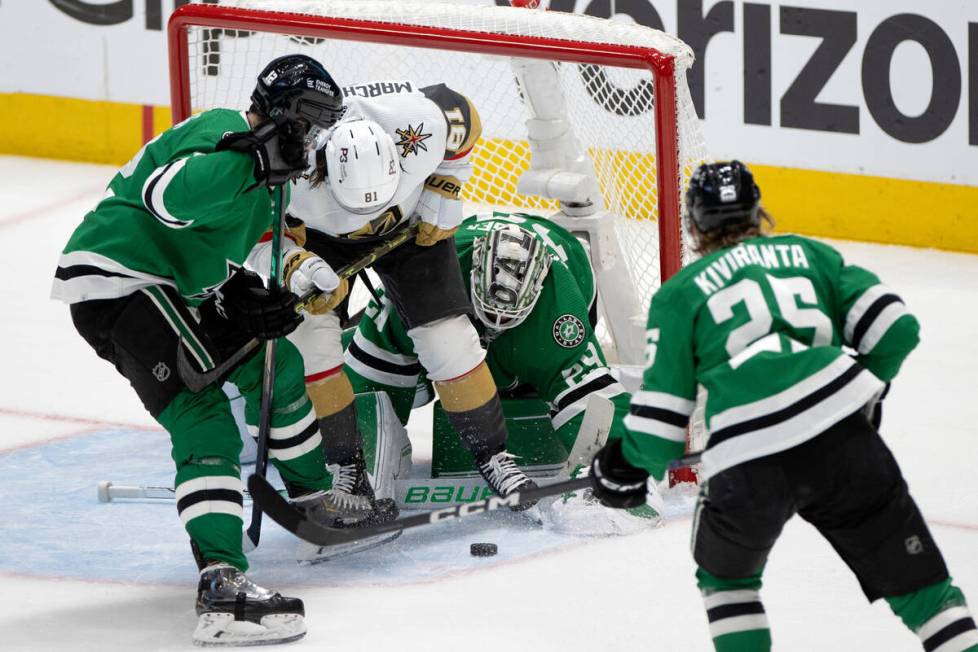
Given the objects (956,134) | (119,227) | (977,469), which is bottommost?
(977,469)

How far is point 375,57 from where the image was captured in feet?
16.6

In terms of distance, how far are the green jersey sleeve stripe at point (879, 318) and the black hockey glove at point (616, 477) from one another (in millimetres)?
401

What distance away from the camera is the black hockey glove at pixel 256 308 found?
3.53 meters

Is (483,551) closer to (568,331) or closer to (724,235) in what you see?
(568,331)

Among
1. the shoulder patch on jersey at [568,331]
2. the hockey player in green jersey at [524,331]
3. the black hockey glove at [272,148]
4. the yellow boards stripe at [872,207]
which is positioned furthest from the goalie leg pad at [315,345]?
the yellow boards stripe at [872,207]

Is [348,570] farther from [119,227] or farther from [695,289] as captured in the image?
[695,289]

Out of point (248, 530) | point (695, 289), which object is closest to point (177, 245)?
point (248, 530)

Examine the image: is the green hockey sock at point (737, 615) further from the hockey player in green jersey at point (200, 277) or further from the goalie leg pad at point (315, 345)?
the goalie leg pad at point (315, 345)

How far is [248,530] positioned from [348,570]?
286 mm

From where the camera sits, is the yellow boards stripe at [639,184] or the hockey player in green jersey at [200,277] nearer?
the hockey player in green jersey at [200,277]

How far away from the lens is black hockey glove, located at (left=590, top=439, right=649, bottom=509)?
284cm

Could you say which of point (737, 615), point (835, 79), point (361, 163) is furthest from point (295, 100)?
point (835, 79)

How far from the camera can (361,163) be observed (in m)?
3.66

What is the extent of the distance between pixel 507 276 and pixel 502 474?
44 centimetres
